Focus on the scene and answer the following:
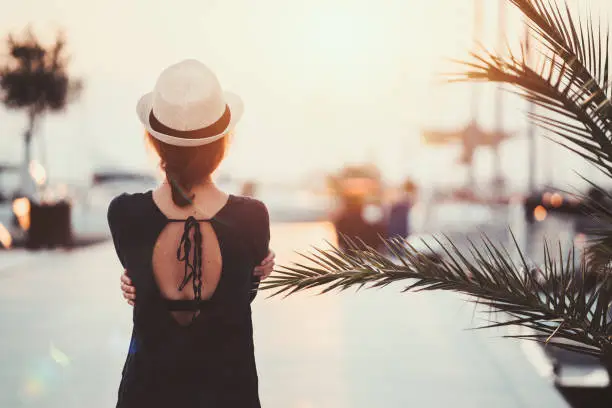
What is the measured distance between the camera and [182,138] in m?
2.19

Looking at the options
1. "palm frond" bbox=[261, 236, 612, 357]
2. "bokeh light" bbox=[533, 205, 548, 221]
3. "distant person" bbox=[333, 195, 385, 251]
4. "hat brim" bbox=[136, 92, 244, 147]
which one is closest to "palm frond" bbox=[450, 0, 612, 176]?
"palm frond" bbox=[261, 236, 612, 357]

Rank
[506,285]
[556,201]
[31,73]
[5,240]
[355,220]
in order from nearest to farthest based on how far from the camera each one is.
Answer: [506,285]
[556,201]
[5,240]
[355,220]
[31,73]

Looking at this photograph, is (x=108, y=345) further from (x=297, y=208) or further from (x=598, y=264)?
(x=297, y=208)

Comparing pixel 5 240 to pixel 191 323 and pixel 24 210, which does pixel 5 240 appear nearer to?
pixel 24 210

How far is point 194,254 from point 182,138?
30 cm

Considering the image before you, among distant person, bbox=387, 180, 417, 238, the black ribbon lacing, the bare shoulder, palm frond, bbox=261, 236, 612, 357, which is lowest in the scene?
distant person, bbox=387, 180, 417, 238

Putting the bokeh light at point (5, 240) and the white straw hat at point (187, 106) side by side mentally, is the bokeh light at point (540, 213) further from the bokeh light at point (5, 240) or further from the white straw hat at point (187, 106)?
the bokeh light at point (5, 240)

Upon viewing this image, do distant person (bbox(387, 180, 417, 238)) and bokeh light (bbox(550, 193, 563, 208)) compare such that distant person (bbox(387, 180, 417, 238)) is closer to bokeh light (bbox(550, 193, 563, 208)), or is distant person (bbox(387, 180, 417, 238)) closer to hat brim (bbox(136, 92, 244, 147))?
bokeh light (bbox(550, 193, 563, 208))

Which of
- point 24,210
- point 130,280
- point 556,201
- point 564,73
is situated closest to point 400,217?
point 556,201

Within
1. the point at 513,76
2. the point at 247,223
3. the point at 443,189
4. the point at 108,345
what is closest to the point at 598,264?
the point at 513,76

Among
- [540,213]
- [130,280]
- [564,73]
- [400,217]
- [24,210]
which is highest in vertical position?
[564,73]

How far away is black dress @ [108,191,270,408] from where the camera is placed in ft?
7.18

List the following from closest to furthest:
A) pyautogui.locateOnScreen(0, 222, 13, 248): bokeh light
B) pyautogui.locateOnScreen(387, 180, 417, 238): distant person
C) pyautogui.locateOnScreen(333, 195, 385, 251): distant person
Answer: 1. pyautogui.locateOnScreen(387, 180, 417, 238): distant person
2. pyautogui.locateOnScreen(0, 222, 13, 248): bokeh light
3. pyautogui.locateOnScreen(333, 195, 385, 251): distant person

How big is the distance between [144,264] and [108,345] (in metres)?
5.02
